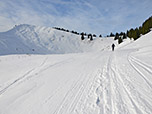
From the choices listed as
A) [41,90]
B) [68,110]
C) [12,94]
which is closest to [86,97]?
[68,110]

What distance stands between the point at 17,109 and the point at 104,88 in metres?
2.85

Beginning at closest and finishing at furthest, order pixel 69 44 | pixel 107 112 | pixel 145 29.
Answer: pixel 107 112 < pixel 145 29 < pixel 69 44

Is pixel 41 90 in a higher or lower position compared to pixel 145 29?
lower

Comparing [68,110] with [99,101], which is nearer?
[68,110]

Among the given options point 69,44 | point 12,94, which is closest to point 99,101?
point 12,94

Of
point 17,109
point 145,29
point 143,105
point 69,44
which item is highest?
point 145,29

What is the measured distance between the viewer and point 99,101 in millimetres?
2766

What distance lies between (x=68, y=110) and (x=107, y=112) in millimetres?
989

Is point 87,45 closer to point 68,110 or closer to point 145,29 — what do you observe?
point 145,29

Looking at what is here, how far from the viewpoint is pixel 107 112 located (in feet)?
7.60

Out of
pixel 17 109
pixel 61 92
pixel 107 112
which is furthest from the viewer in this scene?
pixel 61 92

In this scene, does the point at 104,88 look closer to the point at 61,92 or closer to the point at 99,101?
the point at 99,101

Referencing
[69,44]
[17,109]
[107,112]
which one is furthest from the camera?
[69,44]

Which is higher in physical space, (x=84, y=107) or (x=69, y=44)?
(x=69, y=44)
